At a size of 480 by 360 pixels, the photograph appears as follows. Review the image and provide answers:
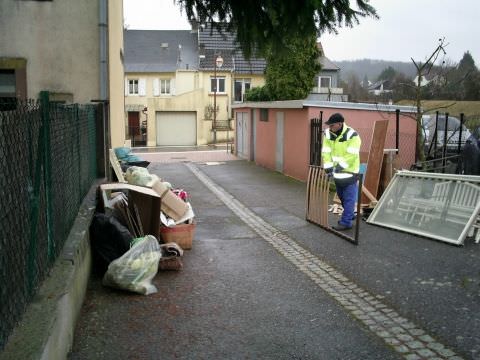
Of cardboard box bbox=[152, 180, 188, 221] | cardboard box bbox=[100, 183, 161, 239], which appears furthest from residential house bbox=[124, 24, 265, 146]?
cardboard box bbox=[100, 183, 161, 239]

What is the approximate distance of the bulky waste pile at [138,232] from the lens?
17.6ft

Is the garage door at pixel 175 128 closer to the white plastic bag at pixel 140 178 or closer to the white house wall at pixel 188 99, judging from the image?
the white house wall at pixel 188 99

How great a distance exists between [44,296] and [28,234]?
1.57 feet

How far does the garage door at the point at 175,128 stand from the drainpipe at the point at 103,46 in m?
32.8

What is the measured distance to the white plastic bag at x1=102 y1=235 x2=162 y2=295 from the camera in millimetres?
5297

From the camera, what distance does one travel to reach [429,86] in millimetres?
12234

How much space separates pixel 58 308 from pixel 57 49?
25.7 feet

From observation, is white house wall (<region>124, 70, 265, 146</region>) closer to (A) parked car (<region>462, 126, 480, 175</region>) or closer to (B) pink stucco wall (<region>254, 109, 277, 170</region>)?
(B) pink stucco wall (<region>254, 109, 277, 170</region>)

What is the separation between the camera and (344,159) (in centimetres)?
829

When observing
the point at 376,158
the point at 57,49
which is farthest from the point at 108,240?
the point at 376,158

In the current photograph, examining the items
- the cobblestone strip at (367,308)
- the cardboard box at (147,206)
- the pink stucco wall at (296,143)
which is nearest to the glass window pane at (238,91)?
the pink stucco wall at (296,143)

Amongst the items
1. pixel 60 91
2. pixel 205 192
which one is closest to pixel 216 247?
pixel 60 91

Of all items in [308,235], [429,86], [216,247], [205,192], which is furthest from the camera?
[205,192]

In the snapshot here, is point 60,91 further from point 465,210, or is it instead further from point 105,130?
point 465,210
